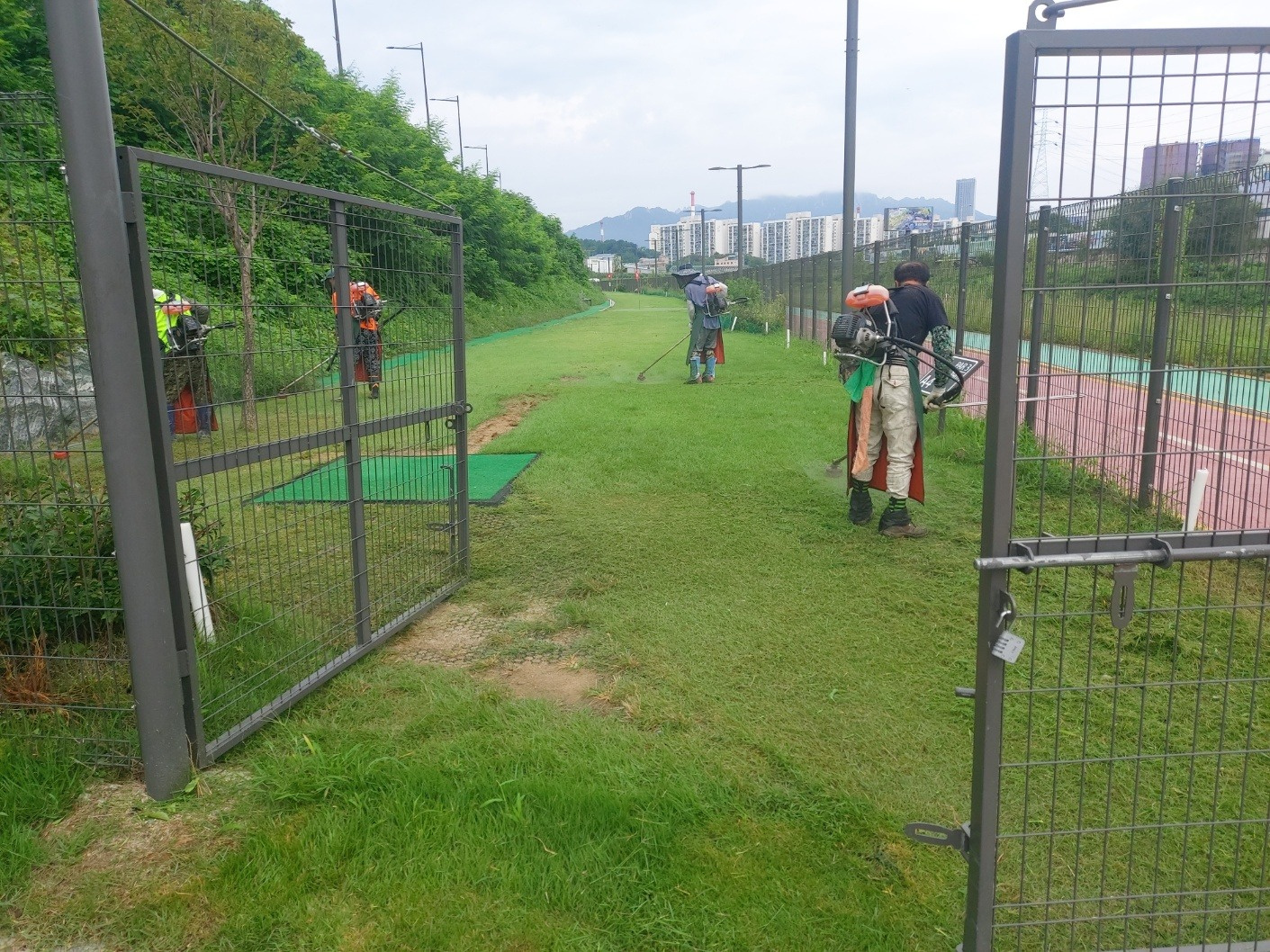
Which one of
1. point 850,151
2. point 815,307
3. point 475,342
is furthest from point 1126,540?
point 475,342

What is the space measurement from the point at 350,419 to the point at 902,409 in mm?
3593

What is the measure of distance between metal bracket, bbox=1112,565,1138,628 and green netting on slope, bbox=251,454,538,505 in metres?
3.10

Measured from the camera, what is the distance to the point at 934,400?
6016 mm

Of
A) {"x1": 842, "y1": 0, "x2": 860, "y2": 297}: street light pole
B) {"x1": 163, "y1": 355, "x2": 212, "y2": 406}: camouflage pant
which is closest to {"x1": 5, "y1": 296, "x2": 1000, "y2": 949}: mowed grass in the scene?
{"x1": 163, "y1": 355, "x2": 212, "y2": 406}: camouflage pant

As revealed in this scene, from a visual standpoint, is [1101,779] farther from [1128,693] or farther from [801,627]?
[801,627]

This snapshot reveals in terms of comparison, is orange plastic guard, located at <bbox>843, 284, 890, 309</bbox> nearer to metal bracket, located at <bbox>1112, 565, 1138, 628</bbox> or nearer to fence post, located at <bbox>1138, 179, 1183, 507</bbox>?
fence post, located at <bbox>1138, 179, 1183, 507</bbox>

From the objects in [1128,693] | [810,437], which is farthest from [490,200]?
[1128,693]

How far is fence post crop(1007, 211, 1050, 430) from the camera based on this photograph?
2352 mm

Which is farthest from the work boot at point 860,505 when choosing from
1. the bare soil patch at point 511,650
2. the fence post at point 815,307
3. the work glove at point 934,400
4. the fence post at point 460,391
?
the fence post at point 815,307

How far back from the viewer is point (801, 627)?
463 centimetres

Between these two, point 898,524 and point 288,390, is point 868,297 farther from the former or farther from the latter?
point 288,390

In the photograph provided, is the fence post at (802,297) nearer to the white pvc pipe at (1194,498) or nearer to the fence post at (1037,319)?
the fence post at (1037,319)

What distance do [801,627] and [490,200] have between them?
111 feet

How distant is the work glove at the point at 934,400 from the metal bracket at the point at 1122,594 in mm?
4085
